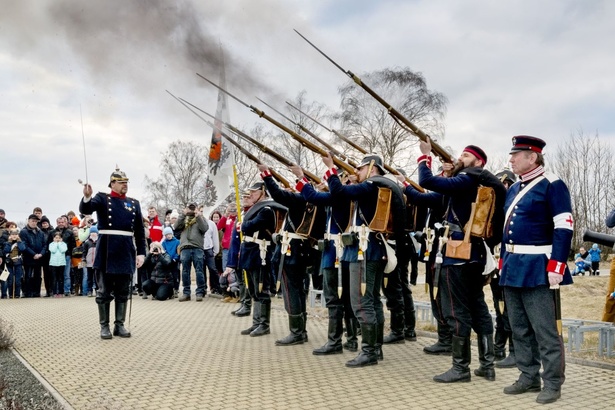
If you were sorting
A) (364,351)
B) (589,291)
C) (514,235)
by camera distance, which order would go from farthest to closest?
(589,291) → (364,351) → (514,235)

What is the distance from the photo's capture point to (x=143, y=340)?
27.6 ft

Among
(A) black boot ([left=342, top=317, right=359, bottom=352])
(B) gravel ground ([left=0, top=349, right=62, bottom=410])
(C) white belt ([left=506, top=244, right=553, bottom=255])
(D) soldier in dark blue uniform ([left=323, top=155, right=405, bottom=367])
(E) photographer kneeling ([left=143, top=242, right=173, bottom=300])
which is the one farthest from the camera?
(E) photographer kneeling ([left=143, top=242, right=173, bottom=300])

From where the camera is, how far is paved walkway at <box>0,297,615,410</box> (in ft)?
17.1

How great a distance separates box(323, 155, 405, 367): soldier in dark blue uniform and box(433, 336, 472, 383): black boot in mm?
953

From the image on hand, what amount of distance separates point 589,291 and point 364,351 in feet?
34.3

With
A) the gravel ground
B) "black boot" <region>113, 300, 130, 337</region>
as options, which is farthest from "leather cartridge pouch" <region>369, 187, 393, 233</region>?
"black boot" <region>113, 300, 130, 337</region>

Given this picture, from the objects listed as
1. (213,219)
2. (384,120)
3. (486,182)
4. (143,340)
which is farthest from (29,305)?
(384,120)

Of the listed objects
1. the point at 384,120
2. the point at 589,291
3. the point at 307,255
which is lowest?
the point at 589,291

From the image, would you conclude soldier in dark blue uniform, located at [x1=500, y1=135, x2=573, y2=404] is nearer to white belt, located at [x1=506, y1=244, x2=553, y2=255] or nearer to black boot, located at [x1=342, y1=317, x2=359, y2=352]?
white belt, located at [x1=506, y1=244, x2=553, y2=255]

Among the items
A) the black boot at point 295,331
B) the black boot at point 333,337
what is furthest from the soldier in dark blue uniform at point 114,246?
the black boot at point 333,337

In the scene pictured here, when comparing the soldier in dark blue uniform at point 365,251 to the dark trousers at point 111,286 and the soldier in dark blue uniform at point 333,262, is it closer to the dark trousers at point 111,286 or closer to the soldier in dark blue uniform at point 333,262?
the soldier in dark blue uniform at point 333,262

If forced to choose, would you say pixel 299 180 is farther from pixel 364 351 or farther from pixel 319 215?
pixel 364 351

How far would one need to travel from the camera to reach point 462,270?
5.91m

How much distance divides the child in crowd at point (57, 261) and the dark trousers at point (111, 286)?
7137 millimetres
